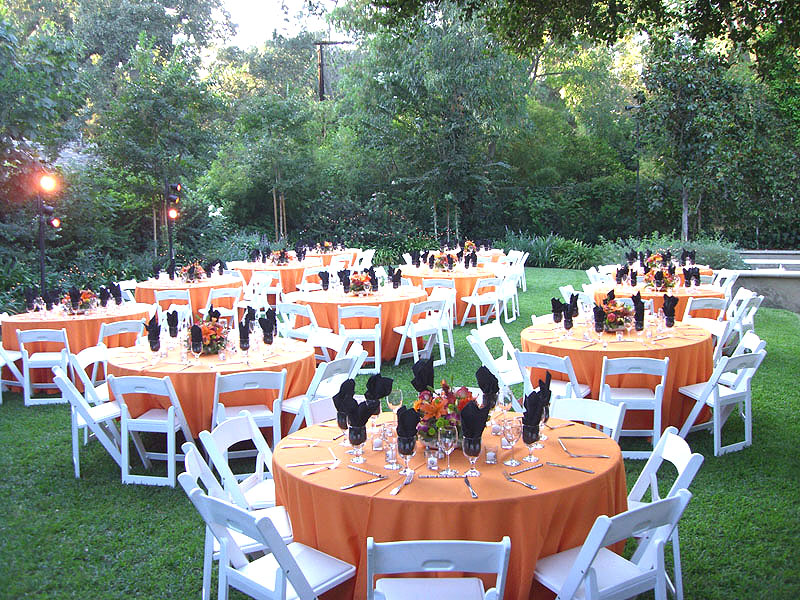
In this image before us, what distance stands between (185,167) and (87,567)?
1279 cm

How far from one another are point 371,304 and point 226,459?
4779 mm

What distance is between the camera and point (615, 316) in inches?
236

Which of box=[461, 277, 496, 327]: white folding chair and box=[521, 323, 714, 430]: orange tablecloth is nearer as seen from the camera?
box=[521, 323, 714, 430]: orange tablecloth

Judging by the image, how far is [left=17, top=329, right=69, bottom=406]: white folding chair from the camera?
6.91 metres

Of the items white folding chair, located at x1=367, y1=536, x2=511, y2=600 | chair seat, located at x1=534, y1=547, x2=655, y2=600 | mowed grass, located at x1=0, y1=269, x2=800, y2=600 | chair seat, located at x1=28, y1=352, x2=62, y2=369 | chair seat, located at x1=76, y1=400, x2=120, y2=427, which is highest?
white folding chair, located at x1=367, y1=536, x2=511, y2=600

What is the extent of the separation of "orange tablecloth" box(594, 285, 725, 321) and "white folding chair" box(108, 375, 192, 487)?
5.84m

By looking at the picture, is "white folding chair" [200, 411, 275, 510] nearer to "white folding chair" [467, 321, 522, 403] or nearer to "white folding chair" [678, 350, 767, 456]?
"white folding chair" [467, 321, 522, 403]

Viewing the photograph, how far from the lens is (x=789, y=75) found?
7.63m

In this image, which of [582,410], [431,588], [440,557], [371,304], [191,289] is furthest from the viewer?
[191,289]

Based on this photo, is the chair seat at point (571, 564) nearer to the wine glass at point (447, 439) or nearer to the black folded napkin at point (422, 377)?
the wine glass at point (447, 439)

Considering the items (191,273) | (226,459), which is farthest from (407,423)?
(191,273)

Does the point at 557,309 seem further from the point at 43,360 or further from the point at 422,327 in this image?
the point at 43,360

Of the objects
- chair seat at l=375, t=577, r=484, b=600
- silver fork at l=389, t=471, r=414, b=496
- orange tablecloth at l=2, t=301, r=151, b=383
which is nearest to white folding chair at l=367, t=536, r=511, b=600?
chair seat at l=375, t=577, r=484, b=600

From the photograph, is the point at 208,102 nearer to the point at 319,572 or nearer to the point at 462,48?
the point at 462,48
